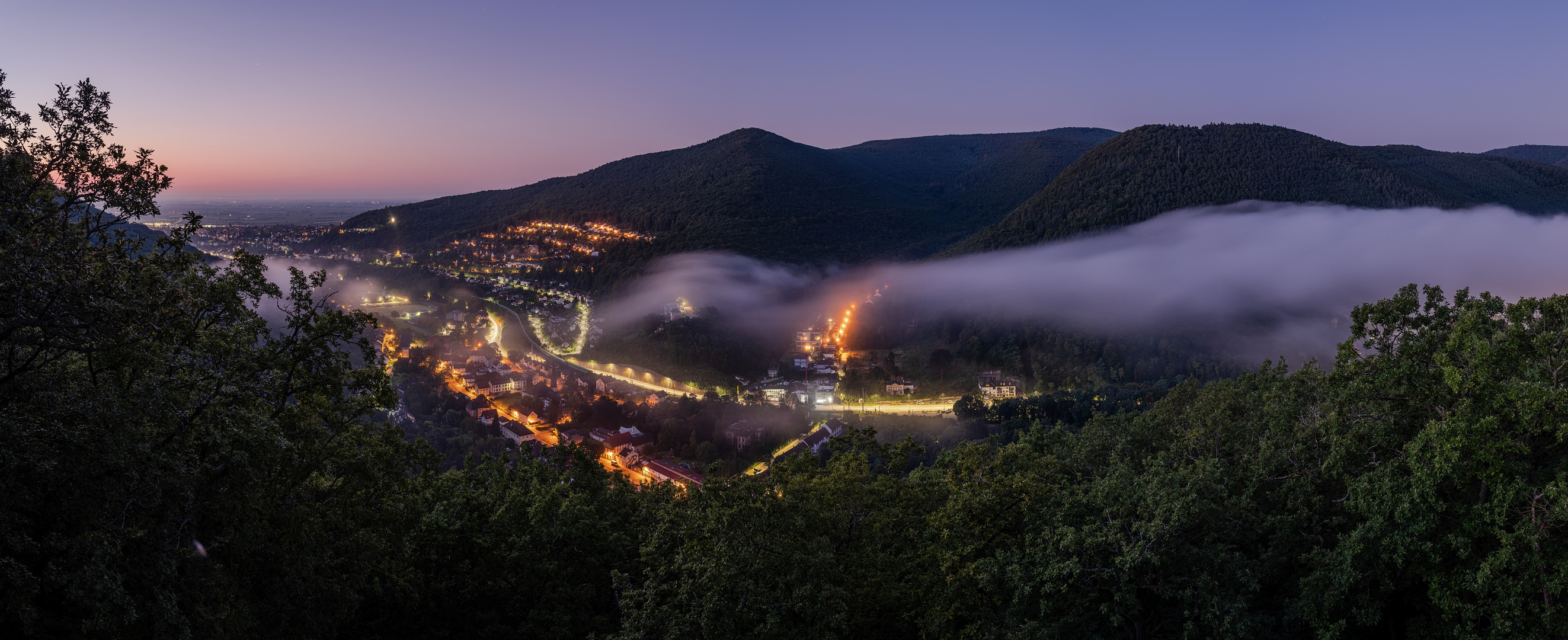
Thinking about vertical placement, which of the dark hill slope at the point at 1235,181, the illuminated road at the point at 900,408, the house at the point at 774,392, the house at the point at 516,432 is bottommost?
the illuminated road at the point at 900,408

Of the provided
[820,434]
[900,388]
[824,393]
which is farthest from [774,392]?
[820,434]

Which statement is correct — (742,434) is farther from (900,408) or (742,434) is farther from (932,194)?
(932,194)

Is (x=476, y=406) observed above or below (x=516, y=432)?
above

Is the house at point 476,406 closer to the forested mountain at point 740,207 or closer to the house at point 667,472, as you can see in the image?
the house at point 667,472

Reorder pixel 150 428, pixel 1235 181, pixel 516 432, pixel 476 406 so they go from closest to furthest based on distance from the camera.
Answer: pixel 150 428
pixel 516 432
pixel 476 406
pixel 1235 181

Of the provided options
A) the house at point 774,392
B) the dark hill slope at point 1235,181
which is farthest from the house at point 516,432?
the dark hill slope at point 1235,181

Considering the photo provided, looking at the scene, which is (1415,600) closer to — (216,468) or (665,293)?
(216,468)

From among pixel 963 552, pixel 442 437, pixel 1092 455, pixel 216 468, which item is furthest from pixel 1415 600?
pixel 442 437
